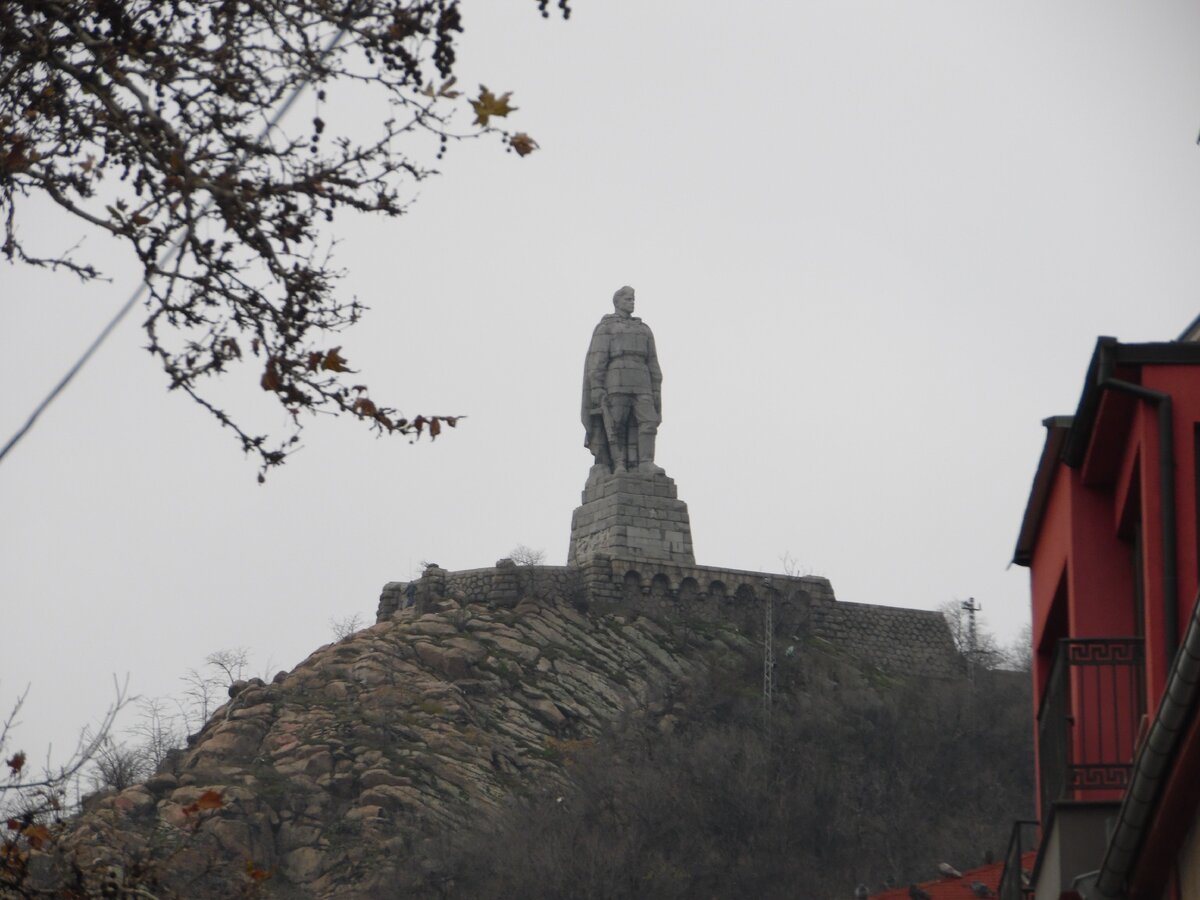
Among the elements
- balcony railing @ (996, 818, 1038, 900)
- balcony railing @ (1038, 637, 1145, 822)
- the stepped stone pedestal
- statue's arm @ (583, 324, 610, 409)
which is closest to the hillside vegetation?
the stepped stone pedestal

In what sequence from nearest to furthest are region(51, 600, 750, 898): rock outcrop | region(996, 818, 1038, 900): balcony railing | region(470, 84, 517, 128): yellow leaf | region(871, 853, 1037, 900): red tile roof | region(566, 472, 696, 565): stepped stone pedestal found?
region(470, 84, 517, 128): yellow leaf
region(996, 818, 1038, 900): balcony railing
region(871, 853, 1037, 900): red tile roof
region(51, 600, 750, 898): rock outcrop
region(566, 472, 696, 565): stepped stone pedestal

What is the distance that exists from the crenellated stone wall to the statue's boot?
1615mm

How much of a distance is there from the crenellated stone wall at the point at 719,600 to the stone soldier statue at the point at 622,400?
76.8 inches

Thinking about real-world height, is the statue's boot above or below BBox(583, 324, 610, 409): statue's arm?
below

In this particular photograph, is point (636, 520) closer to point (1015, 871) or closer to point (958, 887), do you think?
point (958, 887)

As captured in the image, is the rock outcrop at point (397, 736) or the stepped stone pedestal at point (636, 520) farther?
the stepped stone pedestal at point (636, 520)

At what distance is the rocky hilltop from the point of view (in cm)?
3647

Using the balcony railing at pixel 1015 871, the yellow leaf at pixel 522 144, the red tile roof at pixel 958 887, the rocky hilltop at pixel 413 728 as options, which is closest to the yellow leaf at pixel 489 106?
the yellow leaf at pixel 522 144

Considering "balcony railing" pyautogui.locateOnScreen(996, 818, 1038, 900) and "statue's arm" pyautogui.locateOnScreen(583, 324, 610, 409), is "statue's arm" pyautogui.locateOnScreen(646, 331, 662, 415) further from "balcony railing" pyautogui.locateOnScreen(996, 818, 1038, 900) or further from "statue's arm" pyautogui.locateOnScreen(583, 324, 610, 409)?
"balcony railing" pyautogui.locateOnScreen(996, 818, 1038, 900)

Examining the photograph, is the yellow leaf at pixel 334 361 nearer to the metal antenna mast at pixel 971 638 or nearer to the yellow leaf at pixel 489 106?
the yellow leaf at pixel 489 106

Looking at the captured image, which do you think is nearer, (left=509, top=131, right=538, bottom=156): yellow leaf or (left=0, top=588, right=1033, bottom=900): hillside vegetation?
(left=509, top=131, right=538, bottom=156): yellow leaf

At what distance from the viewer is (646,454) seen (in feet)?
147

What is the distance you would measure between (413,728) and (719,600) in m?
7.85

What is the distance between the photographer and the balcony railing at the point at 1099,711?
11930mm
